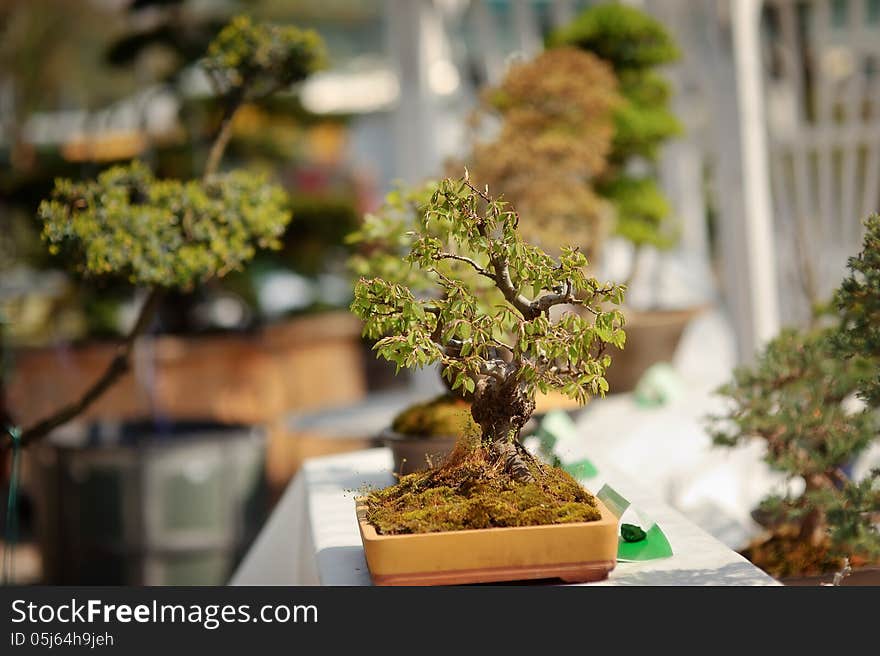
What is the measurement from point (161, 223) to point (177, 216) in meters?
0.05

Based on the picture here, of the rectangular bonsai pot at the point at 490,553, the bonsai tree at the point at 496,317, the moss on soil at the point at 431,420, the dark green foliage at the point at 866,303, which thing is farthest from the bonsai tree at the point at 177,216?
the dark green foliage at the point at 866,303

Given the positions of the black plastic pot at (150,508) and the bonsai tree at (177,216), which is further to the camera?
the black plastic pot at (150,508)

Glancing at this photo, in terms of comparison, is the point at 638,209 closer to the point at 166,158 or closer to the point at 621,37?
the point at 621,37

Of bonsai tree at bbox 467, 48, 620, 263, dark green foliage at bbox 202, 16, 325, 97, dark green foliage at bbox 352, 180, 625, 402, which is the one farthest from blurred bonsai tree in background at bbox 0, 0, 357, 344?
dark green foliage at bbox 352, 180, 625, 402

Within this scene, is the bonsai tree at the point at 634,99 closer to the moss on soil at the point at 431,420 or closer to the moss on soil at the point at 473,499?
the moss on soil at the point at 431,420

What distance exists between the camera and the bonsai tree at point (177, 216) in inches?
67.4

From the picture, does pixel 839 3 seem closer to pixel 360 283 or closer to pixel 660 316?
pixel 660 316

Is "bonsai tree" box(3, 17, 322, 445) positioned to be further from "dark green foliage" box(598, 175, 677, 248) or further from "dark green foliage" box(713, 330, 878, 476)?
"dark green foliage" box(598, 175, 677, 248)

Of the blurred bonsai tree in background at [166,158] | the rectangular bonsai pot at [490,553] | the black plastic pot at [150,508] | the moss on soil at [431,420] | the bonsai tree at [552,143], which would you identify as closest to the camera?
the rectangular bonsai pot at [490,553]

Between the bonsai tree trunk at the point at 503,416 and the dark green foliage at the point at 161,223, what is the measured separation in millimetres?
629

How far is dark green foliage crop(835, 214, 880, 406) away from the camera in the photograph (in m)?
1.34

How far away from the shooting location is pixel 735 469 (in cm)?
305

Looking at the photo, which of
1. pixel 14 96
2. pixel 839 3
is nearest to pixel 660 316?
pixel 14 96

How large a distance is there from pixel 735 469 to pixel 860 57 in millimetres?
2339
